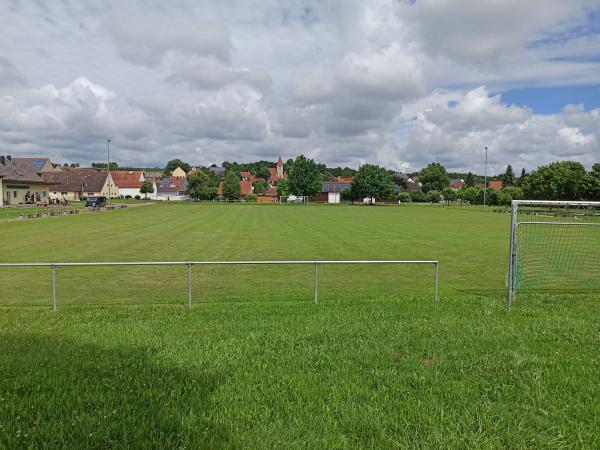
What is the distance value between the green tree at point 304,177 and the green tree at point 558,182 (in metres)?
49.6

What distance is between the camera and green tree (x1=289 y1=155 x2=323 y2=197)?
4599 inches

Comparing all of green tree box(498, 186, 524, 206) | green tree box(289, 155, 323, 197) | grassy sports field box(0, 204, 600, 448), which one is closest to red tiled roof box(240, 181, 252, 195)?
green tree box(289, 155, 323, 197)

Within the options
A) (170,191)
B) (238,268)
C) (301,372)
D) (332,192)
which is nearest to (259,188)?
(332,192)

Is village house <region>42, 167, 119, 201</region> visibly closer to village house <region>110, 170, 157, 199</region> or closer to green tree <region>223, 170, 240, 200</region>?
village house <region>110, 170, 157, 199</region>

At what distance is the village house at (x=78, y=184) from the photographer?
363ft

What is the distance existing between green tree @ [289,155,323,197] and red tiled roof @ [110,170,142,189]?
50.3 metres

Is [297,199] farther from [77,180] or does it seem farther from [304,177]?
[77,180]

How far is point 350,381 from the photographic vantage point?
5.34m

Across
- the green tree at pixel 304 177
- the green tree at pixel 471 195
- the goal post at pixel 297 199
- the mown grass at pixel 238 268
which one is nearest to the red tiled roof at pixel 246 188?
the goal post at pixel 297 199

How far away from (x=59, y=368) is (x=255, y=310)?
4291mm

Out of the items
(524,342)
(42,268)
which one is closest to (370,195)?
(42,268)

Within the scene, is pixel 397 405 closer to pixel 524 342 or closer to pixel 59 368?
pixel 524 342

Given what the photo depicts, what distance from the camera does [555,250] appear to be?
22.6 m

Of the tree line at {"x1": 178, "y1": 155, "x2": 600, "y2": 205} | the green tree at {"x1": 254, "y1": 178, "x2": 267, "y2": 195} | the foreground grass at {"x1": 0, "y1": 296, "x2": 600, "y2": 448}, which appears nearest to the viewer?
the foreground grass at {"x1": 0, "y1": 296, "x2": 600, "y2": 448}
